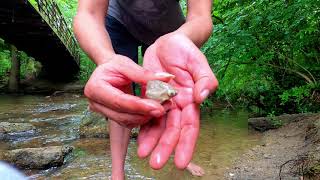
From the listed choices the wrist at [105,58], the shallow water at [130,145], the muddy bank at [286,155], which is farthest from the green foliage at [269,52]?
the wrist at [105,58]

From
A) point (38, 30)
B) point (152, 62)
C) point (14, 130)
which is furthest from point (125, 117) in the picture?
point (38, 30)

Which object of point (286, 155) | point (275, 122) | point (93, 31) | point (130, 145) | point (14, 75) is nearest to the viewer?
point (93, 31)

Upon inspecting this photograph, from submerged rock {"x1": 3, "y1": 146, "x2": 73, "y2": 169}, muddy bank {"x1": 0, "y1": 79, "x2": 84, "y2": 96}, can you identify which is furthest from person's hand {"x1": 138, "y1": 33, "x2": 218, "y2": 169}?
muddy bank {"x1": 0, "y1": 79, "x2": 84, "y2": 96}

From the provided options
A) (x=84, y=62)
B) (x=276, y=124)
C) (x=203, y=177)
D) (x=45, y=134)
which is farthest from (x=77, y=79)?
(x=203, y=177)

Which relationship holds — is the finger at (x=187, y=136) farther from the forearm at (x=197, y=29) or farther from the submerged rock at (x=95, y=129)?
the submerged rock at (x=95, y=129)

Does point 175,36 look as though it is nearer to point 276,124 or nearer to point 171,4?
point 171,4

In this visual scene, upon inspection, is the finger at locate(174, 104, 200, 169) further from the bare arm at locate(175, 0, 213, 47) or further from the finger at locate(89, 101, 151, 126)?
the bare arm at locate(175, 0, 213, 47)

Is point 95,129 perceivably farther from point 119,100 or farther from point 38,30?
point 38,30
